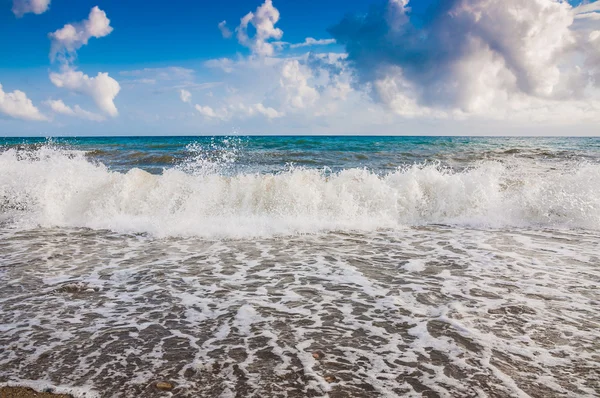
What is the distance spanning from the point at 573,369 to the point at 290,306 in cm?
271

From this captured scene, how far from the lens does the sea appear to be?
3184 millimetres

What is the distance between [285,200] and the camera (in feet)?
34.9

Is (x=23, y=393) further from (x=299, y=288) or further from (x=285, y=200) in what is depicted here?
(x=285, y=200)

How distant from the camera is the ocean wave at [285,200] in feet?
31.4

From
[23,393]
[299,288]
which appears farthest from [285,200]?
[23,393]

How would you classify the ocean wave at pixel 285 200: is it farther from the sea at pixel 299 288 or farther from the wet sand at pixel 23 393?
the wet sand at pixel 23 393

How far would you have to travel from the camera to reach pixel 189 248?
735cm

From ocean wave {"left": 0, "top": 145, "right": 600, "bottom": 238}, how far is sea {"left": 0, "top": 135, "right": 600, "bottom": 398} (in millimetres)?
60

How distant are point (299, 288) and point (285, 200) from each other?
556cm

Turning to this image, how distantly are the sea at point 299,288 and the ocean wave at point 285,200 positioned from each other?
60mm

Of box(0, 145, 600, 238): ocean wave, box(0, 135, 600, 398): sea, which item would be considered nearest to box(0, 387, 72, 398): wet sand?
box(0, 135, 600, 398): sea

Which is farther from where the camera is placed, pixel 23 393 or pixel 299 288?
pixel 299 288

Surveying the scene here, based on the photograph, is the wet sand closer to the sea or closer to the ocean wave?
the sea

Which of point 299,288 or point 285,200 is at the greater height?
point 285,200
